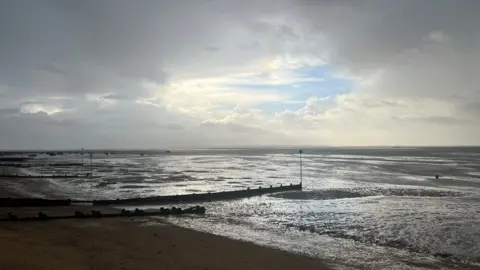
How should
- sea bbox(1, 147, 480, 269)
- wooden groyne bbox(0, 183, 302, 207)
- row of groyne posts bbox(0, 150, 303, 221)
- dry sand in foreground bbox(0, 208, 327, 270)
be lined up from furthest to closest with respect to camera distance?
wooden groyne bbox(0, 183, 302, 207) → row of groyne posts bbox(0, 150, 303, 221) → sea bbox(1, 147, 480, 269) → dry sand in foreground bbox(0, 208, 327, 270)

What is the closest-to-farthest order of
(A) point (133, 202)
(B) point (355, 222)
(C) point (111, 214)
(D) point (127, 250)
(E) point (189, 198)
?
(D) point (127, 250) < (B) point (355, 222) < (C) point (111, 214) < (A) point (133, 202) < (E) point (189, 198)

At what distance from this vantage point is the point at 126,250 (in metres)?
16.0

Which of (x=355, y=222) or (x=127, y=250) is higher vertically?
(x=127, y=250)

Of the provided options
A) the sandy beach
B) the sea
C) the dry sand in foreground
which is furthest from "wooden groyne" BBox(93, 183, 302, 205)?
the dry sand in foreground

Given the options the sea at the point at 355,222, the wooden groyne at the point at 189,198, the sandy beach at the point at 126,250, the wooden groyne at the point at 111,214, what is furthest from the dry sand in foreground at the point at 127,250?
the wooden groyne at the point at 189,198

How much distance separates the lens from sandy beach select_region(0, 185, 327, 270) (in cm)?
1356

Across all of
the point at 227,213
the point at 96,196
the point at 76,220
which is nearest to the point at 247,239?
the point at 227,213

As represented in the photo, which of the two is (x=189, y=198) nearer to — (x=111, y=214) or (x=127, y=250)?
(x=111, y=214)

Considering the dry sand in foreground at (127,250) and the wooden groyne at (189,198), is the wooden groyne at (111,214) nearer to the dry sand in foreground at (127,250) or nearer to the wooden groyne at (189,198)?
the dry sand in foreground at (127,250)

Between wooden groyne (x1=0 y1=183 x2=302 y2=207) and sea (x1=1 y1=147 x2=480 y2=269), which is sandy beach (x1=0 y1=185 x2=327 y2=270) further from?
wooden groyne (x1=0 y1=183 x2=302 y2=207)

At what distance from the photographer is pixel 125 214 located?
2553 cm

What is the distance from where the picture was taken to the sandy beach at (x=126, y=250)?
13562 mm

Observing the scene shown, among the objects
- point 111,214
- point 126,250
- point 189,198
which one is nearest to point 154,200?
point 189,198

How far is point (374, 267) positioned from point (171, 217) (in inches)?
587
